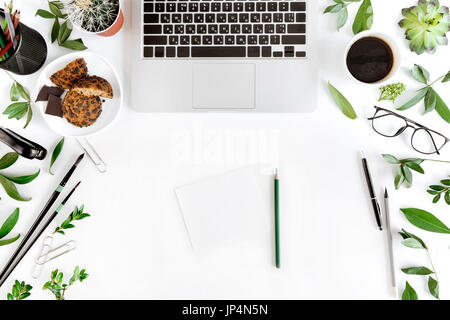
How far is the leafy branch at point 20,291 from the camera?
733mm

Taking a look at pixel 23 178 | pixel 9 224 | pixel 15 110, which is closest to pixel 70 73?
pixel 15 110

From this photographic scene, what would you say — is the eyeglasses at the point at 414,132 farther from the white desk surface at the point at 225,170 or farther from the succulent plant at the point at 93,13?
the succulent plant at the point at 93,13

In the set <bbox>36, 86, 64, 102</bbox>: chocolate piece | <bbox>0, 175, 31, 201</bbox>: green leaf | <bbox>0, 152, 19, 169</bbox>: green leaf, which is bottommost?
<bbox>0, 175, 31, 201</bbox>: green leaf

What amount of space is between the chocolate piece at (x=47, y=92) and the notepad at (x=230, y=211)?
37 cm

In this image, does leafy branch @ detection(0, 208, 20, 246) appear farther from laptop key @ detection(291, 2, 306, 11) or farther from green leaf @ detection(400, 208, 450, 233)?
green leaf @ detection(400, 208, 450, 233)

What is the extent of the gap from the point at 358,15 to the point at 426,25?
167mm

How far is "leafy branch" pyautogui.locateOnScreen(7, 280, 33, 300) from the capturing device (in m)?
0.73

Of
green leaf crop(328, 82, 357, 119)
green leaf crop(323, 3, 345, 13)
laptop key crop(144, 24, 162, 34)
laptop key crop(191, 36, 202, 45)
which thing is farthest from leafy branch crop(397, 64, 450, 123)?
laptop key crop(144, 24, 162, 34)

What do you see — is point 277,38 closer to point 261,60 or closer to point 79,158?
point 261,60

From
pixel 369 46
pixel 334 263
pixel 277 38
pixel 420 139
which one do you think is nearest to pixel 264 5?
pixel 277 38

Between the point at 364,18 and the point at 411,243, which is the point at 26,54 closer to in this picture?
the point at 364,18

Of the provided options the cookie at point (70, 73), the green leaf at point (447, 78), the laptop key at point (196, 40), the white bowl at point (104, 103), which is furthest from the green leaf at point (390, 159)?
the cookie at point (70, 73)

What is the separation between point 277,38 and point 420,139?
44cm

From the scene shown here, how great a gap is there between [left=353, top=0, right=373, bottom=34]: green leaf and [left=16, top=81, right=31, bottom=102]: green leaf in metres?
0.83
